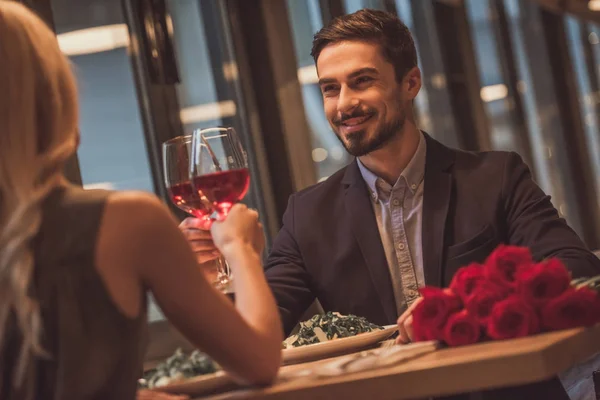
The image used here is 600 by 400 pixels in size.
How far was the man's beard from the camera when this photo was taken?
2.60 m

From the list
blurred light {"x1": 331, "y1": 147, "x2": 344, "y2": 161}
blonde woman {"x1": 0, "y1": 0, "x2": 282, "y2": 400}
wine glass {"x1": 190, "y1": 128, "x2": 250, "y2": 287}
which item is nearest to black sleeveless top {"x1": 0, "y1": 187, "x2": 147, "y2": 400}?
blonde woman {"x1": 0, "y1": 0, "x2": 282, "y2": 400}

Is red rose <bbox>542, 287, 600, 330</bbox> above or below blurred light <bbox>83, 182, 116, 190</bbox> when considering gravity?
below

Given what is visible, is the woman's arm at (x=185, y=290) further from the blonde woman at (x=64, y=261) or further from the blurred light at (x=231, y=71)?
the blurred light at (x=231, y=71)

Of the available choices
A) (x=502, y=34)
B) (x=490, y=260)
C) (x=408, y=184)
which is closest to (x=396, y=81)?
(x=408, y=184)

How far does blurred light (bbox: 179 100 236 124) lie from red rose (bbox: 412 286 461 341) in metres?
2.69

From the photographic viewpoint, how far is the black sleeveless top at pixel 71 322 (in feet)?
4.13

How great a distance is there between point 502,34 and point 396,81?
20.4ft

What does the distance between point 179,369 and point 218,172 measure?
351 mm

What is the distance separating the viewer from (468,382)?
1319mm

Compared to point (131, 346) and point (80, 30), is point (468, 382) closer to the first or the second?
point (131, 346)

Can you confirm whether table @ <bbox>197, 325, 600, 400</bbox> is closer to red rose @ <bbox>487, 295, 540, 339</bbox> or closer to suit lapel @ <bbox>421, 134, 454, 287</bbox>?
red rose @ <bbox>487, 295, 540, 339</bbox>

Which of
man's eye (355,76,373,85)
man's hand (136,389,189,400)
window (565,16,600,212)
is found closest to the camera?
man's hand (136,389,189,400)

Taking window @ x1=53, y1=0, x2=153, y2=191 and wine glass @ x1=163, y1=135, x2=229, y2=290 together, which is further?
window @ x1=53, y1=0, x2=153, y2=191

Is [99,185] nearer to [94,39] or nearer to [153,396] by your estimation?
[94,39]
